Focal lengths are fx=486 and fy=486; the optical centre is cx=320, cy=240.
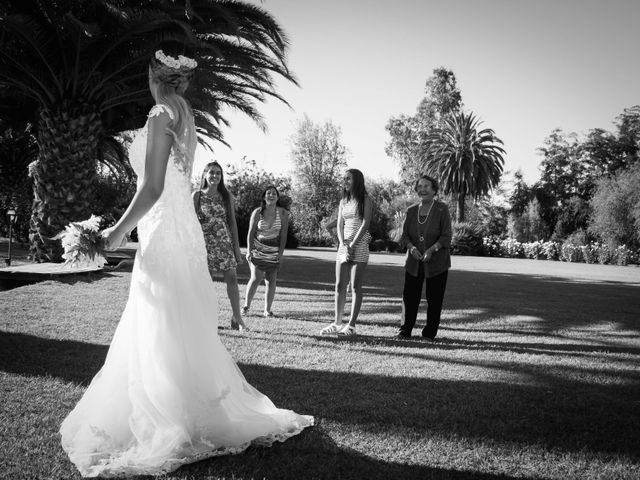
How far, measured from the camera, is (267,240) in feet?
26.8

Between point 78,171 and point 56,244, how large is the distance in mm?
1902

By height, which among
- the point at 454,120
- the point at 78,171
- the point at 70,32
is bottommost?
the point at 78,171

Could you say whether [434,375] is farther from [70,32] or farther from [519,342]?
[70,32]

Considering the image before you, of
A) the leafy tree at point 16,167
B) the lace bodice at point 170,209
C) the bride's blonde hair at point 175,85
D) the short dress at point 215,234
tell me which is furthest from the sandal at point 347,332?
the leafy tree at point 16,167

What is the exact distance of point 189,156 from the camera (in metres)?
3.10

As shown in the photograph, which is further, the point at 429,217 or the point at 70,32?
the point at 70,32

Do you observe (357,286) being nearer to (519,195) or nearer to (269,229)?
(269,229)

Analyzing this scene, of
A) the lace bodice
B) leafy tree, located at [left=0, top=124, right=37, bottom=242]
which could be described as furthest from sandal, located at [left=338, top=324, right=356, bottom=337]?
leafy tree, located at [left=0, top=124, right=37, bottom=242]

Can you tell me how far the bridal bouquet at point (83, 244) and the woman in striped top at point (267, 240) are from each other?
5.26 meters

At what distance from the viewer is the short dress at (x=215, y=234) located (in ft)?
22.0

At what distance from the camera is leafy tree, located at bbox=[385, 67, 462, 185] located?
56500mm

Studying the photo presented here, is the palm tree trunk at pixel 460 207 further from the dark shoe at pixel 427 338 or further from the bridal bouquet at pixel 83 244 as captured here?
the bridal bouquet at pixel 83 244

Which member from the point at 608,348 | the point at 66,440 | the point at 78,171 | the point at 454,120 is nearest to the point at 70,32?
the point at 78,171

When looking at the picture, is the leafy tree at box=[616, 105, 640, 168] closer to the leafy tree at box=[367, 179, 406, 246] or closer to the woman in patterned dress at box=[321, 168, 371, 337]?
the leafy tree at box=[367, 179, 406, 246]
